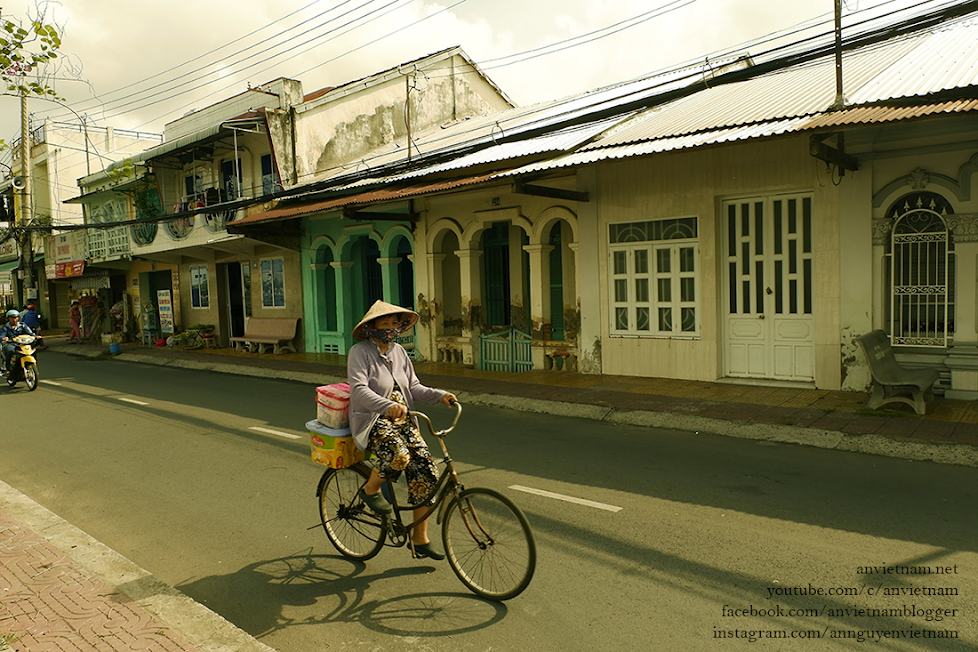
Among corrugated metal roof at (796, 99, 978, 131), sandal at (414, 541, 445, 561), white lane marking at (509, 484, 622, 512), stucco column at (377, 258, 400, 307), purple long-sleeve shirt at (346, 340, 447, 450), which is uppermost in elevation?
corrugated metal roof at (796, 99, 978, 131)

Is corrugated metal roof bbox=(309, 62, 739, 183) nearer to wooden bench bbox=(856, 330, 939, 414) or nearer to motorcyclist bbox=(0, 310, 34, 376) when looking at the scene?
wooden bench bbox=(856, 330, 939, 414)

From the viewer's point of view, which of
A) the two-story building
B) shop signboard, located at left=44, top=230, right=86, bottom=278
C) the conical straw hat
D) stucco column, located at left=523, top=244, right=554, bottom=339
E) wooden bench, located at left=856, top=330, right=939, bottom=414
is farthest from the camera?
shop signboard, located at left=44, top=230, right=86, bottom=278

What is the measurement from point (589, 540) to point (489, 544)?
1.16 metres

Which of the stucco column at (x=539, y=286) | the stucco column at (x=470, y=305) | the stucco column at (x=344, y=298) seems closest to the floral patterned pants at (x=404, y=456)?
the stucco column at (x=539, y=286)

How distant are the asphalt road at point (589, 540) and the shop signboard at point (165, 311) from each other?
55.7 feet

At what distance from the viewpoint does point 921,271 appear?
9070mm

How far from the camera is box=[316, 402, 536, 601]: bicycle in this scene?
12.5 feet

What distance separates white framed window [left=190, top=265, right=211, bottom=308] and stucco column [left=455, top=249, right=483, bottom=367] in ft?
40.0

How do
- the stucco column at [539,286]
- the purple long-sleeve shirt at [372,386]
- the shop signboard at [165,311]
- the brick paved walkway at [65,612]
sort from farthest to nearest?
the shop signboard at [165,311], the stucco column at [539,286], the purple long-sleeve shirt at [372,386], the brick paved walkway at [65,612]

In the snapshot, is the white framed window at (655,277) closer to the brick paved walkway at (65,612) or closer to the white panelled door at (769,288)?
the white panelled door at (769,288)

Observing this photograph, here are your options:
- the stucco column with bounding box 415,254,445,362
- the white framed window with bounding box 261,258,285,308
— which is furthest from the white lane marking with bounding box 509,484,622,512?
the white framed window with bounding box 261,258,285,308

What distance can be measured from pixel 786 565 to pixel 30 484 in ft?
22.4

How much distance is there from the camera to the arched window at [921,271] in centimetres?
888

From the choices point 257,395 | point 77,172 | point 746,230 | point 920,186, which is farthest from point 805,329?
point 77,172
